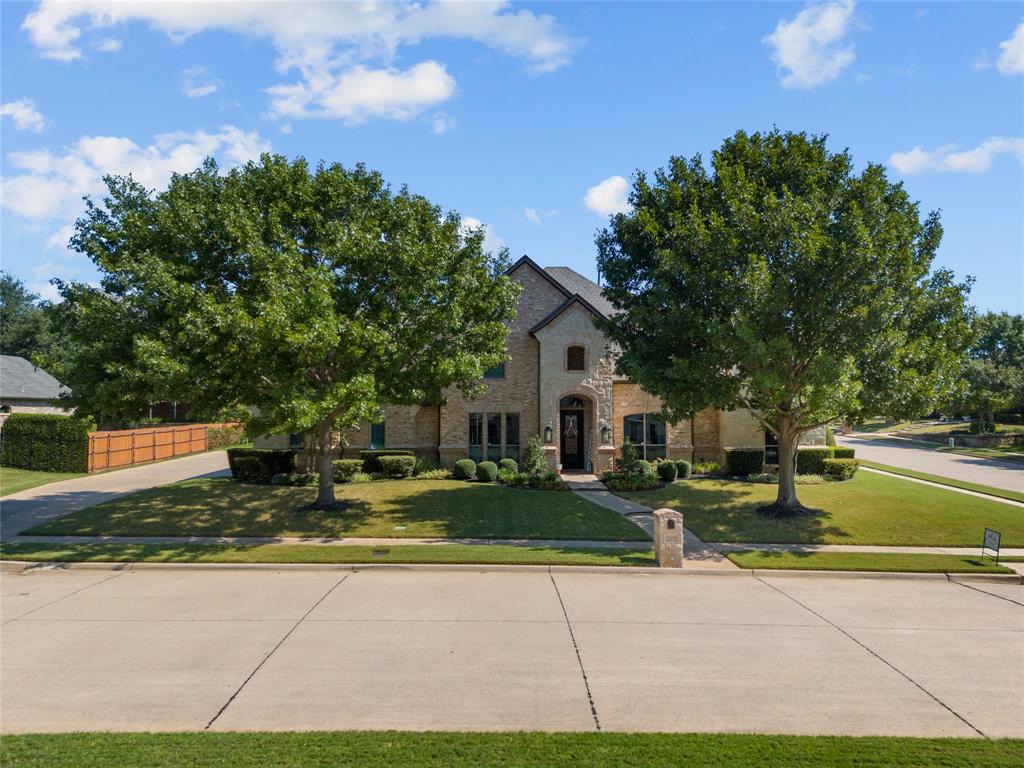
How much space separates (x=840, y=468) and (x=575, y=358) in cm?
1150

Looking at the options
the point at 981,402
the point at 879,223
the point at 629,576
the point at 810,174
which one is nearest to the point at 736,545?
the point at 629,576

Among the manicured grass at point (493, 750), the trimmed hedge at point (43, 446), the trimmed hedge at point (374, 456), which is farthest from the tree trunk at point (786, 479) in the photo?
the trimmed hedge at point (43, 446)

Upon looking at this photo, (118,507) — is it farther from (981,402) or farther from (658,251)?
(981,402)

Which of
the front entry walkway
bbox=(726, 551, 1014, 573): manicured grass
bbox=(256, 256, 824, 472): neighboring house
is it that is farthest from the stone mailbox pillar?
bbox=(256, 256, 824, 472): neighboring house

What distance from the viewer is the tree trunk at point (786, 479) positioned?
19.0 m

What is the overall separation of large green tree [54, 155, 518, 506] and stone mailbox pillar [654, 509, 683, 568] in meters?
6.61

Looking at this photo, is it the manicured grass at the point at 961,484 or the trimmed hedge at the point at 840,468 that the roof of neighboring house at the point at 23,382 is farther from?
the manicured grass at the point at 961,484

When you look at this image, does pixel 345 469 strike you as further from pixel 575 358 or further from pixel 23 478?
pixel 23 478

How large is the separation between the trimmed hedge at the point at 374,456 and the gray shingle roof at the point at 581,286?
34.7 ft

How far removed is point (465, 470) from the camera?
25391mm

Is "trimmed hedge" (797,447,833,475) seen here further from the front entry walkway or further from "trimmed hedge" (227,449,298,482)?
"trimmed hedge" (227,449,298,482)

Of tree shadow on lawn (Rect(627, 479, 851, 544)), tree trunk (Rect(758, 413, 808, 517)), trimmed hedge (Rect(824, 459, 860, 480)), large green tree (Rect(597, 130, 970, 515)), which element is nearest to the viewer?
large green tree (Rect(597, 130, 970, 515))

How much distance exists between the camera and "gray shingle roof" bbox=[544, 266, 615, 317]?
97.2 ft

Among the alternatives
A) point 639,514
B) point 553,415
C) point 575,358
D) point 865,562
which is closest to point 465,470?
point 553,415
